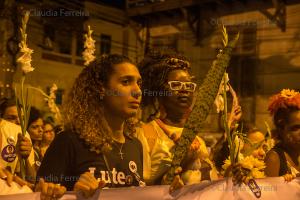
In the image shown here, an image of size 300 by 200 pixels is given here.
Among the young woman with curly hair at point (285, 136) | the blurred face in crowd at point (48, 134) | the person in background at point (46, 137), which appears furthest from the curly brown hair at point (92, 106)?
the blurred face in crowd at point (48, 134)

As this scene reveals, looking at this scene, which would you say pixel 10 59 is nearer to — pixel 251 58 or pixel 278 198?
pixel 251 58

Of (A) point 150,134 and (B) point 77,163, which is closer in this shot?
(B) point 77,163

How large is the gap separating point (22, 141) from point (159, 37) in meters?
15.2

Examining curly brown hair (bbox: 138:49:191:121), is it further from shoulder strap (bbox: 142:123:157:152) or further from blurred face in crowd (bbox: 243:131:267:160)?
blurred face in crowd (bbox: 243:131:267:160)

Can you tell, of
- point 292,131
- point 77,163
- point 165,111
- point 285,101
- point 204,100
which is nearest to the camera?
point 204,100

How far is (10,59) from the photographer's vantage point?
15914mm

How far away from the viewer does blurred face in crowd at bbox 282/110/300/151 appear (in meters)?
3.52

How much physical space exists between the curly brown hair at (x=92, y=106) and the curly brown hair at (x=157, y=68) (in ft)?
2.05

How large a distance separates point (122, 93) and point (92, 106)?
0.59 feet

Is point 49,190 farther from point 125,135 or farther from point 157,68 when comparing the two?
point 157,68

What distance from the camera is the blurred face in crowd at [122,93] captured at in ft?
8.82

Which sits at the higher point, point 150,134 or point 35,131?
point 150,134

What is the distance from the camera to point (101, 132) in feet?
8.63

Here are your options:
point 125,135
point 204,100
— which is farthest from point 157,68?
point 204,100
